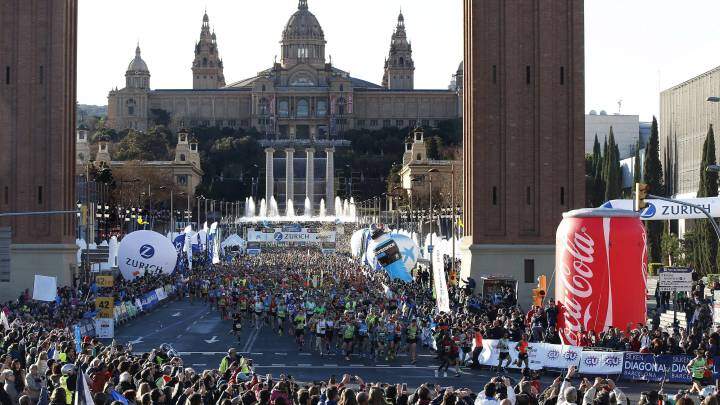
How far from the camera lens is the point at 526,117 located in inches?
2237

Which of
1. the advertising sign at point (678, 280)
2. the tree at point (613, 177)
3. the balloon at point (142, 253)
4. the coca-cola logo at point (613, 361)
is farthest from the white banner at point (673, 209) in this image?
the tree at point (613, 177)

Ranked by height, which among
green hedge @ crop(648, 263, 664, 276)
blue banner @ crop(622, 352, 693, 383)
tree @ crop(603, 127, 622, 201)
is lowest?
blue banner @ crop(622, 352, 693, 383)

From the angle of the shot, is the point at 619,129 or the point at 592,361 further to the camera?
the point at 619,129

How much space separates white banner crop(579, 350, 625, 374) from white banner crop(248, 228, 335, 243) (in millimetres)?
78448

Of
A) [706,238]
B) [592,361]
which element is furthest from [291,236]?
[592,361]

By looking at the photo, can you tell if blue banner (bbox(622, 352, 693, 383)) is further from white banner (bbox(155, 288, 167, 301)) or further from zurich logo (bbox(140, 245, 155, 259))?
white banner (bbox(155, 288, 167, 301))

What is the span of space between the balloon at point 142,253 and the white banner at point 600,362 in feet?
101

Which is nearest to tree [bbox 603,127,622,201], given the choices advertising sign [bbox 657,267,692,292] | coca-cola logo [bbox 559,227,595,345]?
advertising sign [bbox 657,267,692,292]

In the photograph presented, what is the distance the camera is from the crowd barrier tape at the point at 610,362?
32.9 metres

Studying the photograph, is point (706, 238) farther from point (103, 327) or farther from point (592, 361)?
point (592, 361)

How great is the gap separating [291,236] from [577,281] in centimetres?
7882

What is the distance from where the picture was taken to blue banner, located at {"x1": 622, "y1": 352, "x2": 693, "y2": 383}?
3278 cm

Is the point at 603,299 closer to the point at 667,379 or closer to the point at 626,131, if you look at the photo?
the point at 667,379

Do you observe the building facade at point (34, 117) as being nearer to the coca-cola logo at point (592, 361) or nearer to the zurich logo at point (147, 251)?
the zurich logo at point (147, 251)
